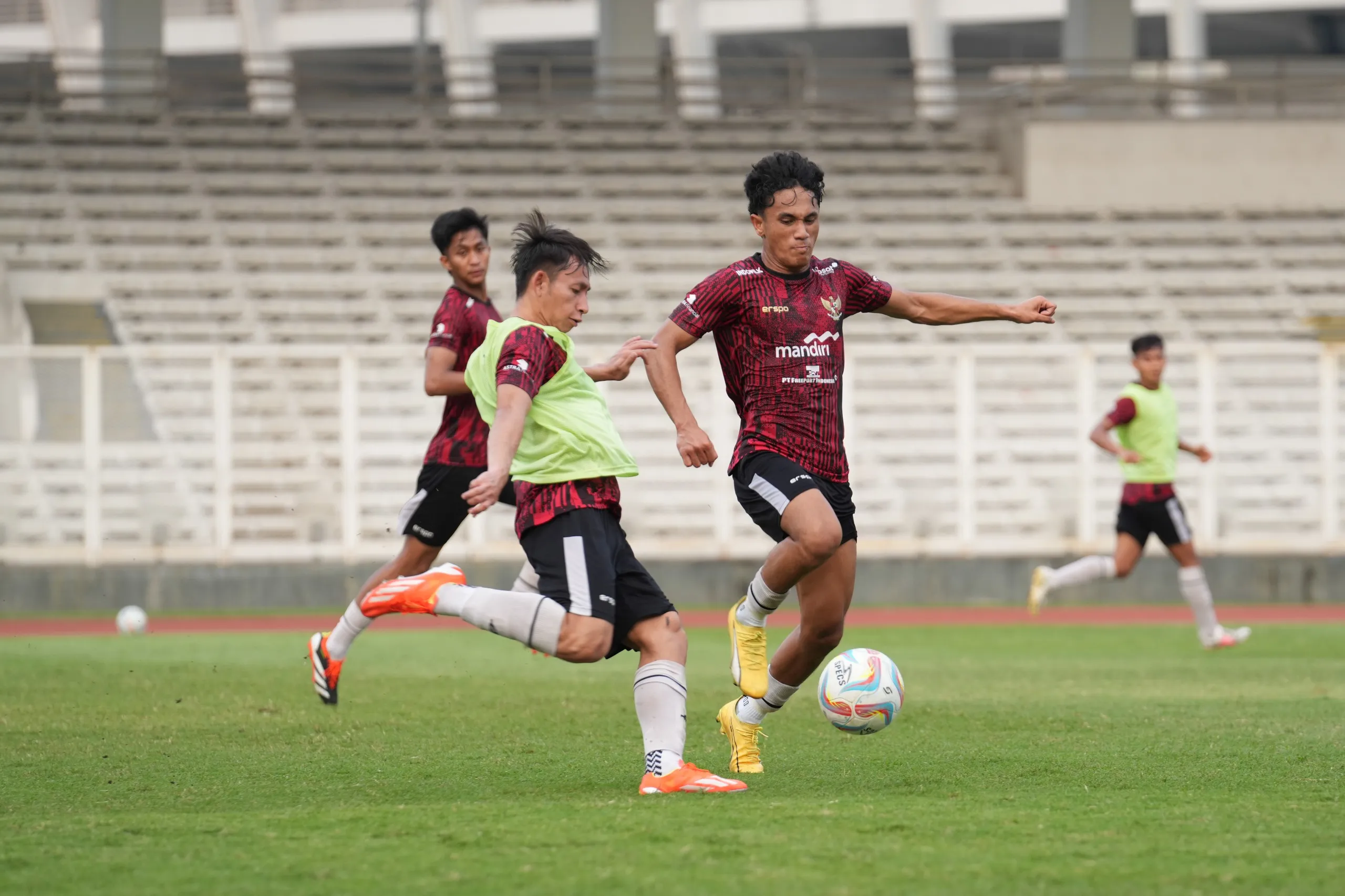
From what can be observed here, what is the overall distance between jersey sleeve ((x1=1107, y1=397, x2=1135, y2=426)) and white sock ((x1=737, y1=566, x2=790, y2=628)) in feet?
21.2

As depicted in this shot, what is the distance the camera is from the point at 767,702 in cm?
611

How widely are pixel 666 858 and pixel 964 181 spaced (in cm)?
2037

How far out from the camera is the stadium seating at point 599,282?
16.3m

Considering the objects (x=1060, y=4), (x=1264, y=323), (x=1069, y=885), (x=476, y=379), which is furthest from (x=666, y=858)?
(x=1060, y=4)

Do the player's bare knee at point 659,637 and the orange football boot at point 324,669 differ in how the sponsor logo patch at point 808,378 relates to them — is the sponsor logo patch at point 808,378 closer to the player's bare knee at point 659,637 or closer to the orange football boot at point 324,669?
the player's bare knee at point 659,637

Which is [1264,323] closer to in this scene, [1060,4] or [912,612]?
[912,612]

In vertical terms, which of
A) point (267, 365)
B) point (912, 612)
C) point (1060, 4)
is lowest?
point (912, 612)

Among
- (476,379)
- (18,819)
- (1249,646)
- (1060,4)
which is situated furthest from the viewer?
(1060,4)

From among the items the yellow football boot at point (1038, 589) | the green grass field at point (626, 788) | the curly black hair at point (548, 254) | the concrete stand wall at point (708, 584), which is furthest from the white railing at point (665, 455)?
the curly black hair at point (548, 254)

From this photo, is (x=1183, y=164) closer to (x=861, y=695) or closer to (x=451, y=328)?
(x=451, y=328)

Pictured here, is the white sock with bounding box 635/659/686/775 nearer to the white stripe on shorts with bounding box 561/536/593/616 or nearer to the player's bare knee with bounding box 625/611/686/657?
the player's bare knee with bounding box 625/611/686/657

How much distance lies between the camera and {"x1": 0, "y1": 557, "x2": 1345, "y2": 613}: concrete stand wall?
16203 mm

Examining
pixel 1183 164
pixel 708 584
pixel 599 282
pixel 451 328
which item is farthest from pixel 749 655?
pixel 1183 164

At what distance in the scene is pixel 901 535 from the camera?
17.0m
